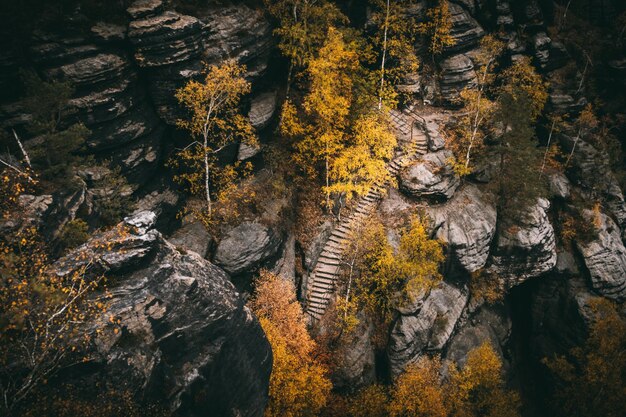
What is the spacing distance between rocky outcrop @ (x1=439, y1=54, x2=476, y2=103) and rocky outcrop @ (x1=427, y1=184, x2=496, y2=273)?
1216cm

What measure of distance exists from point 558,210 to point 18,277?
4971 centimetres

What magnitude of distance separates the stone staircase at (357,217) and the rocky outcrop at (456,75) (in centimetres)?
449

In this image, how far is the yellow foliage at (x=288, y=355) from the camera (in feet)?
89.7

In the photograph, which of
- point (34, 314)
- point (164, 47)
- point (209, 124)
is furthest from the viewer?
point (209, 124)

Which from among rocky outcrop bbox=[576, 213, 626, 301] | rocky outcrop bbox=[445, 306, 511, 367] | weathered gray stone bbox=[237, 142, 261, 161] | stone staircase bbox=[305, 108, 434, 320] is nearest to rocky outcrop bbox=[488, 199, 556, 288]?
rocky outcrop bbox=[445, 306, 511, 367]

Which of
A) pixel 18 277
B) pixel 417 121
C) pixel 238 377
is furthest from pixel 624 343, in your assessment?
pixel 18 277

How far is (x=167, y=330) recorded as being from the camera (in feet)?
65.2

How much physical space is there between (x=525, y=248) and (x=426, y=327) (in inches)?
560

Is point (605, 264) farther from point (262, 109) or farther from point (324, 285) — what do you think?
point (262, 109)

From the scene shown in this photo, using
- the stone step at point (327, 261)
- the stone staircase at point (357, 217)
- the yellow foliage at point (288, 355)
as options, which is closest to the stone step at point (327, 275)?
the stone staircase at point (357, 217)

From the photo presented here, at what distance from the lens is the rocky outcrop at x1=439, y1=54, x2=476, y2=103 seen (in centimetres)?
4150

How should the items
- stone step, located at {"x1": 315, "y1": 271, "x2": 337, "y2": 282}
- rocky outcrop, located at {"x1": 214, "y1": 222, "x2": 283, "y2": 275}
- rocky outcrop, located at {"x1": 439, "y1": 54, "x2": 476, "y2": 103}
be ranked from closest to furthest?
rocky outcrop, located at {"x1": 214, "y1": 222, "x2": 283, "y2": 275}
stone step, located at {"x1": 315, "y1": 271, "x2": 337, "y2": 282}
rocky outcrop, located at {"x1": 439, "y1": 54, "x2": 476, "y2": 103}

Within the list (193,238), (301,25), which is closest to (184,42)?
(301,25)

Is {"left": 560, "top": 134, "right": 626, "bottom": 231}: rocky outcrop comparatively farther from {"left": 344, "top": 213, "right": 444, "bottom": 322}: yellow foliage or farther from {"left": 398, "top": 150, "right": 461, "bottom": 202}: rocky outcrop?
{"left": 344, "top": 213, "right": 444, "bottom": 322}: yellow foliage
